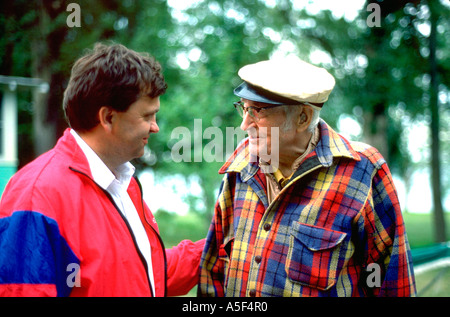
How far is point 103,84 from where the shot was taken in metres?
1.65

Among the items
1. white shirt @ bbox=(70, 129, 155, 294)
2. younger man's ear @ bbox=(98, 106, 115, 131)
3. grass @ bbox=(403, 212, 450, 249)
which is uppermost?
younger man's ear @ bbox=(98, 106, 115, 131)

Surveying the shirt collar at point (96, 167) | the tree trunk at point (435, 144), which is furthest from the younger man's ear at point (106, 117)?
the tree trunk at point (435, 144)

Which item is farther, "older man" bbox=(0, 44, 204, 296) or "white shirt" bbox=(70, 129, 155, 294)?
"white shirt" bbox=(70, 129, 155, 294)

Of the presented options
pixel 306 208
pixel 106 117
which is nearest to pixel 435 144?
pixel 306 208

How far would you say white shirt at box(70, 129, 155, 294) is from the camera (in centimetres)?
167

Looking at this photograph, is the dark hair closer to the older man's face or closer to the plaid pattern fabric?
the older man's face

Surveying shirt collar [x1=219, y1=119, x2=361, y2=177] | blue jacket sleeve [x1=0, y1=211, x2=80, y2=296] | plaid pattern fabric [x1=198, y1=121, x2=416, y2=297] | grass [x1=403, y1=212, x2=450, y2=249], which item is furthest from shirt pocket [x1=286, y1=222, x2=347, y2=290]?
grass [x1=403, y1=212, x2=450, y2=249]

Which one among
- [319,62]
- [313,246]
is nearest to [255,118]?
[313,246]

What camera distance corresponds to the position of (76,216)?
148 cm

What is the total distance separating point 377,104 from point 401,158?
4.22 metres

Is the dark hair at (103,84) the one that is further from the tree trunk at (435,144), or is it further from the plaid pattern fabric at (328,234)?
the tree trunk at (435,144)

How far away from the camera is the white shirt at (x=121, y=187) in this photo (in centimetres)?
167

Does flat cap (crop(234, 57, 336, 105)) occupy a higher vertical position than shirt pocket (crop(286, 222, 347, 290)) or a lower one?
higher
